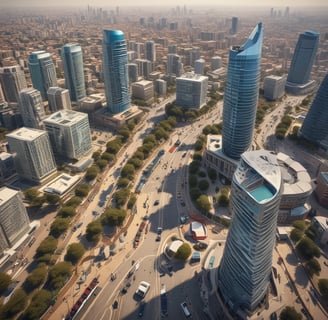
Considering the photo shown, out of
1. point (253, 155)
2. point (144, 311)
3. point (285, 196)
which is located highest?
point (253, 155)

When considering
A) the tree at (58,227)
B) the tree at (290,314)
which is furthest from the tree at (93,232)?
the tree at (290,314)

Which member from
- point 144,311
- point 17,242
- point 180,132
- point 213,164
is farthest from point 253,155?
point 180,132

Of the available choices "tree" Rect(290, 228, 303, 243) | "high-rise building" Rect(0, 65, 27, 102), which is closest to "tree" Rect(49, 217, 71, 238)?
"tree" Rect(290, 228, 303, 243)

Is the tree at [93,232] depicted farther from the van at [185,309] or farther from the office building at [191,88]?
the office building at [191,88]

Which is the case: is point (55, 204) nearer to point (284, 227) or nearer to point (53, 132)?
point (53, 132)

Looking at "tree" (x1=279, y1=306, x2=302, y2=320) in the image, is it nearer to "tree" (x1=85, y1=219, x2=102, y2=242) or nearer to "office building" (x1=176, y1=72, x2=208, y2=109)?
"tree" (x1=85, y1=219, x2=102, y2=242)

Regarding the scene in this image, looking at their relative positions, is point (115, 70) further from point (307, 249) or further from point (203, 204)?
point (307, 249)
